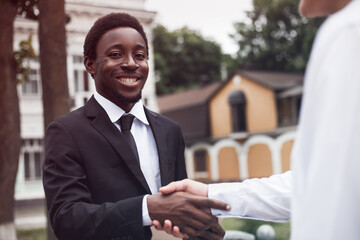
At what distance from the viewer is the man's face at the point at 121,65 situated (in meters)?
1.90

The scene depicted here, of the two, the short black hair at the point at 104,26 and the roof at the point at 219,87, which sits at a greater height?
the short black hair at the point at 104,26

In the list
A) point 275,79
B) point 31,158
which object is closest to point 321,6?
point 31,158

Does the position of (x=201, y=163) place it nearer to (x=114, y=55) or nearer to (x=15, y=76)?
(x=15, y=76)

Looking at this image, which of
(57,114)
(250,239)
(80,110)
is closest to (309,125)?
(80,110)

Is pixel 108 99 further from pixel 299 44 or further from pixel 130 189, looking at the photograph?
pixel 299 44

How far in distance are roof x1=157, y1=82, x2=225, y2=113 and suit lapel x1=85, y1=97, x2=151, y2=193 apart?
78.1 feet

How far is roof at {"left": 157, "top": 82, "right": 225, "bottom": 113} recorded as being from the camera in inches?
1049

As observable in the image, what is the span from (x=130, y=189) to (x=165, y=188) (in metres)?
0.13

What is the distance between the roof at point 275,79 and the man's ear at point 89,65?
2071 centimetres

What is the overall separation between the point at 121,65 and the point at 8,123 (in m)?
5.00

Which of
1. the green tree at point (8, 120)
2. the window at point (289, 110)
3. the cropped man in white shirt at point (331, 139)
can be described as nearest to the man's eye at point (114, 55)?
the cropped man in white shirt at point (331, 139)

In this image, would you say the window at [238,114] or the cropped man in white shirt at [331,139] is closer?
the cropped man in white shirt at [331,139]

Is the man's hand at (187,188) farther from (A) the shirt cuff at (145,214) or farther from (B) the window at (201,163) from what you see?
(B) the window at (201,163)

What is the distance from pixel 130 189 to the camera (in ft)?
6.06
